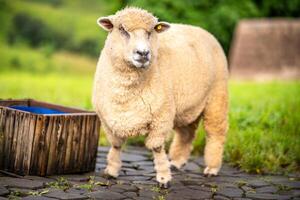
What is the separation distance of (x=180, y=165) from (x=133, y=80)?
1.76 meters

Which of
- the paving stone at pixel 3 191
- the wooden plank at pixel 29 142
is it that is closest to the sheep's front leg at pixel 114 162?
the wooden plank at pixel 29 142

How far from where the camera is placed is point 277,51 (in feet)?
56.2

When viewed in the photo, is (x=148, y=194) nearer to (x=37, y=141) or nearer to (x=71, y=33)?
(x=37, y=141)

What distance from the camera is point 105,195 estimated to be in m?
5.43

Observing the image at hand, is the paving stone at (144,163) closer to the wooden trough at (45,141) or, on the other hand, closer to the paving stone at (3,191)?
the wooden trough at (45,141)

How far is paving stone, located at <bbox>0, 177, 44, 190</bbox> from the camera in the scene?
550 centimetres

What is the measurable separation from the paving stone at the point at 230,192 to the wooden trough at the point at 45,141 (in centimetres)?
149

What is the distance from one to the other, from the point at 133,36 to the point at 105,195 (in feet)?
5.05

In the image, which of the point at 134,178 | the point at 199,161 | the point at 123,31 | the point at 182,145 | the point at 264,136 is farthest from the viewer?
the point at 264,136

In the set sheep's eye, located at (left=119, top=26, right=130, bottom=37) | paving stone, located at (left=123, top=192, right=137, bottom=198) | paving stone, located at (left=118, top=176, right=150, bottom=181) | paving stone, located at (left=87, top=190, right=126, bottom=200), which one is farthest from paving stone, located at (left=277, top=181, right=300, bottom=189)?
sheep's eye, located at (left=119, top=26, right=130, bottom=37)

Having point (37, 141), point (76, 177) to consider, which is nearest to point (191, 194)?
point (76, 177)

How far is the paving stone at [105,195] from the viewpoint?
5.34m

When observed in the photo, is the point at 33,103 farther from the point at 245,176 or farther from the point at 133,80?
the point at 245,176

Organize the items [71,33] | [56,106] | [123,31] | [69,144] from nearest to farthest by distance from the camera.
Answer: [123,31]
[69,144]
[56,106]
[71,33]
